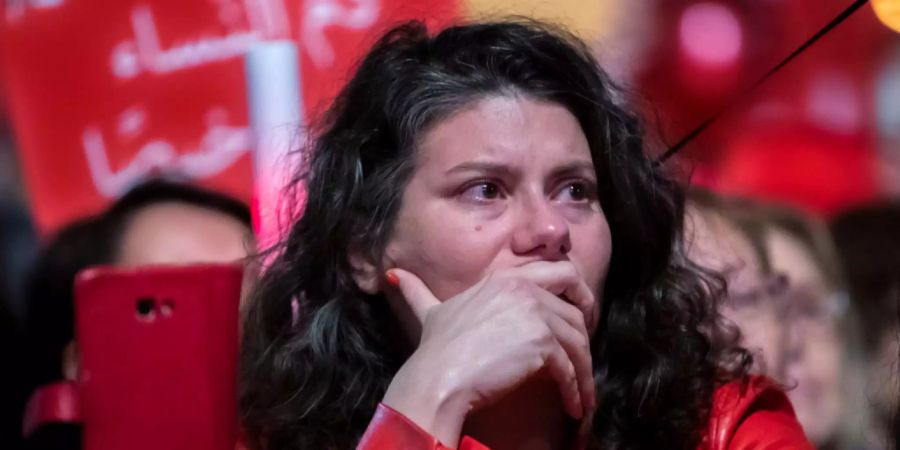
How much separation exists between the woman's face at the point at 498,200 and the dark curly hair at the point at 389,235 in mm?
27

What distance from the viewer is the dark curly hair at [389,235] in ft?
3.96

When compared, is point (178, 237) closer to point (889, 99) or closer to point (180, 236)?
point (180, 236)

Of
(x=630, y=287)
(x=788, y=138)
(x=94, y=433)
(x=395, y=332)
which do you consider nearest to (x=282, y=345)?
(x=395, y=332)

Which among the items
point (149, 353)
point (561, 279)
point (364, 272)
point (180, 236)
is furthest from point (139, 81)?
point (149, 353)

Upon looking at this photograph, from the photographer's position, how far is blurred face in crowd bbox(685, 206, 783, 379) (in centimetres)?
174

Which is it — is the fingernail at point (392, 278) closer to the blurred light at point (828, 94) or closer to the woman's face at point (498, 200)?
the woman's face at point (498, 200)

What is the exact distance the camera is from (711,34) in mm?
2000

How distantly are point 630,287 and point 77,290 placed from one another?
24.2 inches

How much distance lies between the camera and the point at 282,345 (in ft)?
4.33

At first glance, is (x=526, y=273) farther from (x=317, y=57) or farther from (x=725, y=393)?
(x=317, y=57)

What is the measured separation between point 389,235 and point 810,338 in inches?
35.1

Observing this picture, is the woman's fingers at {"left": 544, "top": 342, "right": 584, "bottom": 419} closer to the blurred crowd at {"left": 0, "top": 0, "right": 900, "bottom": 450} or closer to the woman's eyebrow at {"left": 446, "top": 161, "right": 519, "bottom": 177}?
the woman's eyebrow at {"left": 446, "top": 161, "right": 519, "bottom": 177}

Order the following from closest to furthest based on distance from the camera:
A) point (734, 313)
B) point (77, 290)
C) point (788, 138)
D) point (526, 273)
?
point (77, 290)
point (526, 273)
point (734, 313)
point (788, 138)

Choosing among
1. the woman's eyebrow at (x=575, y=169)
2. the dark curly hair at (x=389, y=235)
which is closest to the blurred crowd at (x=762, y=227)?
the dark curly hair at (x=389, y=235)
